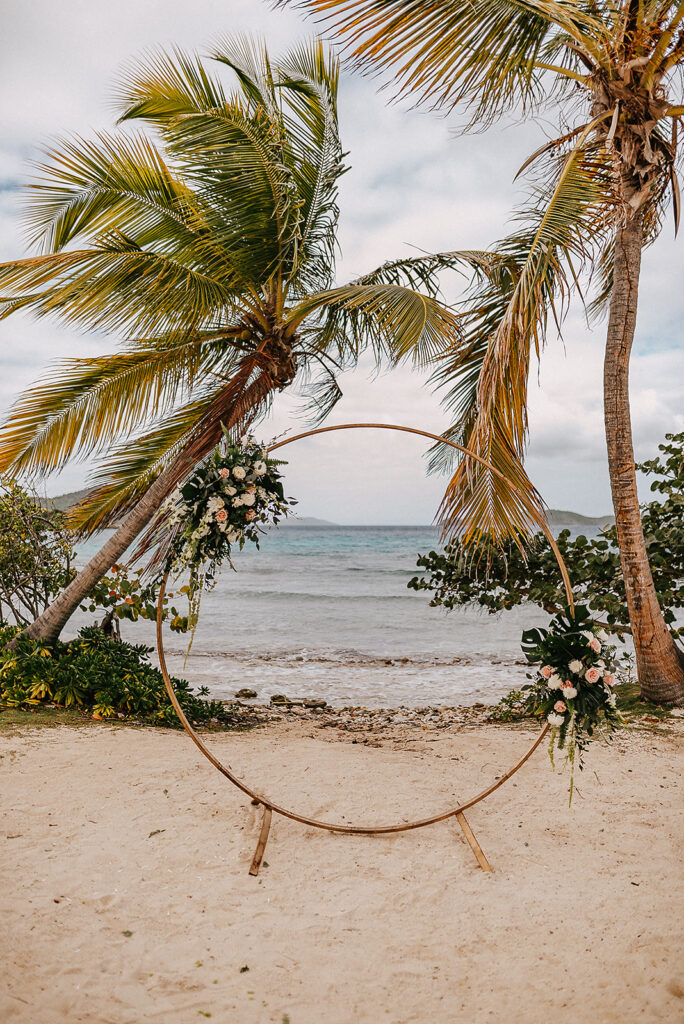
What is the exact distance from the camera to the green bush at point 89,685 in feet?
19.4

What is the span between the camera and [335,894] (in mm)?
3225

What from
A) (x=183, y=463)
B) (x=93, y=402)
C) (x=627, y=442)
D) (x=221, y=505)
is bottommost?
(x=221, y=505)

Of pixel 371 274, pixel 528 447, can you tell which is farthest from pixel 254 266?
pixel 528 447

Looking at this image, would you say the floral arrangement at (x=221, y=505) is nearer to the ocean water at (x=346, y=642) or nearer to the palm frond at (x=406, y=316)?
the palm frond at (x=406, y=316)

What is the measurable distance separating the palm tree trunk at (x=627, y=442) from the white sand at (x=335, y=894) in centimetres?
110

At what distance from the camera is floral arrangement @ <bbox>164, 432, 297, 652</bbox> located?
3.70 metres

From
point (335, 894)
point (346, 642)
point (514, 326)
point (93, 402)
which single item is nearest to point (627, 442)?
point (514, 326)

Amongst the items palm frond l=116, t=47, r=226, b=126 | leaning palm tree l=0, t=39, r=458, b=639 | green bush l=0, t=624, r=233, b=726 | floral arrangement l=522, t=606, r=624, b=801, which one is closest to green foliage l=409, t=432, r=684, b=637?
leaning palm tree l=0, t=39, r=458, b=639

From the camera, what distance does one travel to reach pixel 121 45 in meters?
5.62

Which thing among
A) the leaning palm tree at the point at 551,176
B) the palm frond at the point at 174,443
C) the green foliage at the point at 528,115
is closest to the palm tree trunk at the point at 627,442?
the leaning palm tree at the point at 551,176

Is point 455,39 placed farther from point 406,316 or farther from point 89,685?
point 89,685

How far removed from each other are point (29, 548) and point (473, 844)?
5723mm

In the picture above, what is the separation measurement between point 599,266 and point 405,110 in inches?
129

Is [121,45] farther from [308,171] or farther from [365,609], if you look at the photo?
[365,609]
